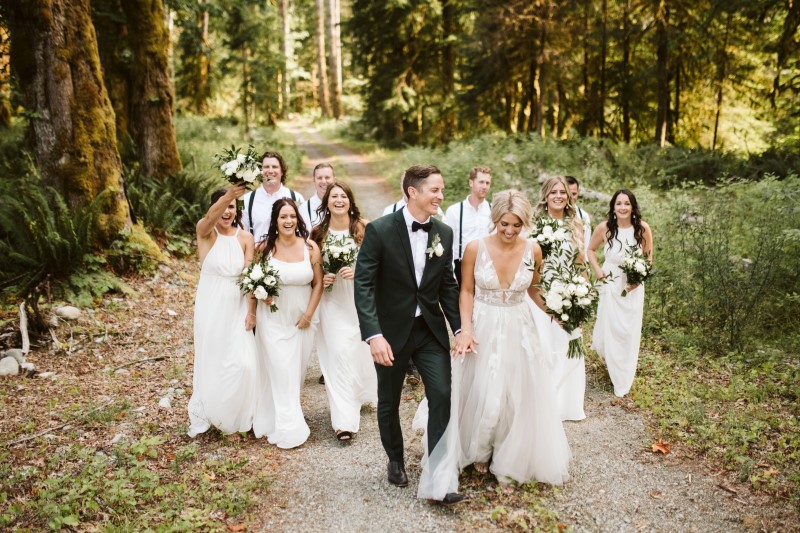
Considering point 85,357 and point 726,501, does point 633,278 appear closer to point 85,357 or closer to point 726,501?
point 726,501

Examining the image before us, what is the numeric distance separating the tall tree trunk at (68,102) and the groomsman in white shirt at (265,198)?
3.60m

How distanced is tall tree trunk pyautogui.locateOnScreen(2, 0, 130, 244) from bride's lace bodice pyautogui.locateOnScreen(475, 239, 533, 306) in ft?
24.3

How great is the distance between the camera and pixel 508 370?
456 centimetres

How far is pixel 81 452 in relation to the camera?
16.9 ft

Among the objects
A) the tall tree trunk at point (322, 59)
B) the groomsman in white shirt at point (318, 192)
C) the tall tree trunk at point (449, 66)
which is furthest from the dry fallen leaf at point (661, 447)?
the tall tree trunk at point (322, 59)

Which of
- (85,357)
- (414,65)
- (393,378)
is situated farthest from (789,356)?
(414,65)

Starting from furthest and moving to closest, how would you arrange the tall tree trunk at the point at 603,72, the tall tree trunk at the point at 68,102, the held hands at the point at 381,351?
the tall tree trunk at the point at 603,72, the tall tree trunk at the point at 68,102, the held hands at the point at 381,351

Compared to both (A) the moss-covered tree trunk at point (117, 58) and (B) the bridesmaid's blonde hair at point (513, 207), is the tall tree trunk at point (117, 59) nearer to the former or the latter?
(A) the moss-covered tree trunk at point (117, 58)

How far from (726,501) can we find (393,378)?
2884 mm

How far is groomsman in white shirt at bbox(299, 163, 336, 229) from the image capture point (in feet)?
22.9

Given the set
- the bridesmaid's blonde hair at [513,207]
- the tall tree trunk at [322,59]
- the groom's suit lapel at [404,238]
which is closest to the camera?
the groom's suit lapel at [404,238]

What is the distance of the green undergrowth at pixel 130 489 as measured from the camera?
4.13 meters

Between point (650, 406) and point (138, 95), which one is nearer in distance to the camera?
point (650, 406)

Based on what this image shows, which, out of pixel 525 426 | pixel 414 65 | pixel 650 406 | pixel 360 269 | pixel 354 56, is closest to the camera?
pixel 360 269
